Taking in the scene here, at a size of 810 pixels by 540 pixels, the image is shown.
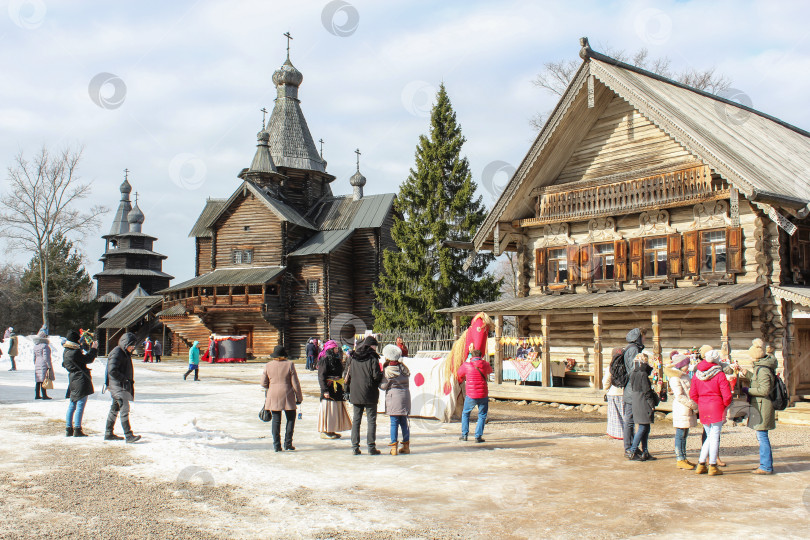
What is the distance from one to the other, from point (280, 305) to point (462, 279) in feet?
47.1

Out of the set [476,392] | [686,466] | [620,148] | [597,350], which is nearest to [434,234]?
[620,148]

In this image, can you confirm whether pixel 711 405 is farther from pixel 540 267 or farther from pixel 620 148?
pixel 540 267

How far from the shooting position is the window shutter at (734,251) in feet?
56.1

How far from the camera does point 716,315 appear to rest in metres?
17.9

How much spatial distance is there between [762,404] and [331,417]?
644cm

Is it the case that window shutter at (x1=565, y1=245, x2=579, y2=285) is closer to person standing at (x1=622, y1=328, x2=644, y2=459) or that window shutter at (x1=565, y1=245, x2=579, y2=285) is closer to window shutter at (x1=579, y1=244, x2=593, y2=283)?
window shutter at (x1=579, y1=244, x2=593, y2=283)

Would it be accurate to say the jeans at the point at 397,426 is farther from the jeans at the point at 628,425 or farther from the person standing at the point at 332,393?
the jeans at the point at 628,425

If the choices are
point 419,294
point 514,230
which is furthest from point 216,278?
point 514,230

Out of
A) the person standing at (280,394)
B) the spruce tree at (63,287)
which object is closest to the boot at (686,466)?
the person standing at (280,394)

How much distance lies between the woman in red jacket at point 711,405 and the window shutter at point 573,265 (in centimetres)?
1178

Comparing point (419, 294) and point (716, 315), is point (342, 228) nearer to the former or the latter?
point (419, 294)

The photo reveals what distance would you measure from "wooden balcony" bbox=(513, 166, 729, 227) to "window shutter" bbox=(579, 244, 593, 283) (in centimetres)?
94

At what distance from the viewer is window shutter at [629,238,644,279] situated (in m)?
19.2

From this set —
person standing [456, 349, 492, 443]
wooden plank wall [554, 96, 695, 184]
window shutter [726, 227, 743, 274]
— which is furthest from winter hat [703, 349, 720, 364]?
wooden plank wall [554, 96, 695, 184]
